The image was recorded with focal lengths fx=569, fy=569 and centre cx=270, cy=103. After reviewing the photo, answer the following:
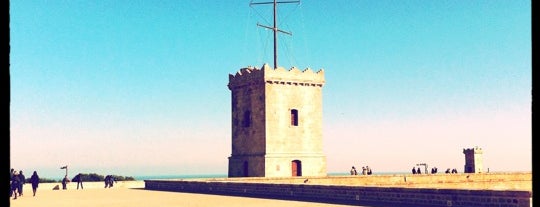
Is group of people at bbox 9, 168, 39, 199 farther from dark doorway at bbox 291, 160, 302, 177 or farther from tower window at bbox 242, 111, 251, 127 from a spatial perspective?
dark doorway at bbox 291, 160, 302, 177

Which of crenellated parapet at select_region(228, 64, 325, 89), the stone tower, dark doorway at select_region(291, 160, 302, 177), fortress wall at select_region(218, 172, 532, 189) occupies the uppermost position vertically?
crenellated parapet at select_region(228, 64, 325, 89)

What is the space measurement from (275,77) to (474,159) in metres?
15.9

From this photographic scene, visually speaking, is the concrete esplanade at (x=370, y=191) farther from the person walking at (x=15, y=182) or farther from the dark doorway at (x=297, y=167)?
the person walking at (x=15, y=182)

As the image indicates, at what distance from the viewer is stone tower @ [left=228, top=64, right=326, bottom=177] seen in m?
32.3

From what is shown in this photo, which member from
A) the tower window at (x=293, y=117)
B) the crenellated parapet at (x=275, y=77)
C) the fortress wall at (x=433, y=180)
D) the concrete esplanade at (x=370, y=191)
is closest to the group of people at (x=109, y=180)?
the concrete esplanade at (x=370, y=191)

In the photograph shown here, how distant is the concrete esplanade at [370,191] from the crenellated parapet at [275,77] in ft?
24.2

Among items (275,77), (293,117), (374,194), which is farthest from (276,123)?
(374,194)

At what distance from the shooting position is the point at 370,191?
16.2m

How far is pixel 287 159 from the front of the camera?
3272 centimetres

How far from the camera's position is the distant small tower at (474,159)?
3903 cm

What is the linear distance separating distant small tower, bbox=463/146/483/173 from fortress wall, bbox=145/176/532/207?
22835 mm

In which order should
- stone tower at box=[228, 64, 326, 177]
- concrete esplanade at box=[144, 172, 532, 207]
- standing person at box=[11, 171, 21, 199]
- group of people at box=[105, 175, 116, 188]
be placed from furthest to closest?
stone tower at box=[228, 64, 326, 177] → group of people at box=[105, 175, 116, 188] → standing person at box=[11, 171, 21, 199] → concrete esplanade at box=[144, 172, 532, 207]

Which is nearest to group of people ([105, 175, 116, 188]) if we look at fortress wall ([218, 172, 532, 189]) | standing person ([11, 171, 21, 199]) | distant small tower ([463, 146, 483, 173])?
fortress wall ([218, 172, 532, 189])
